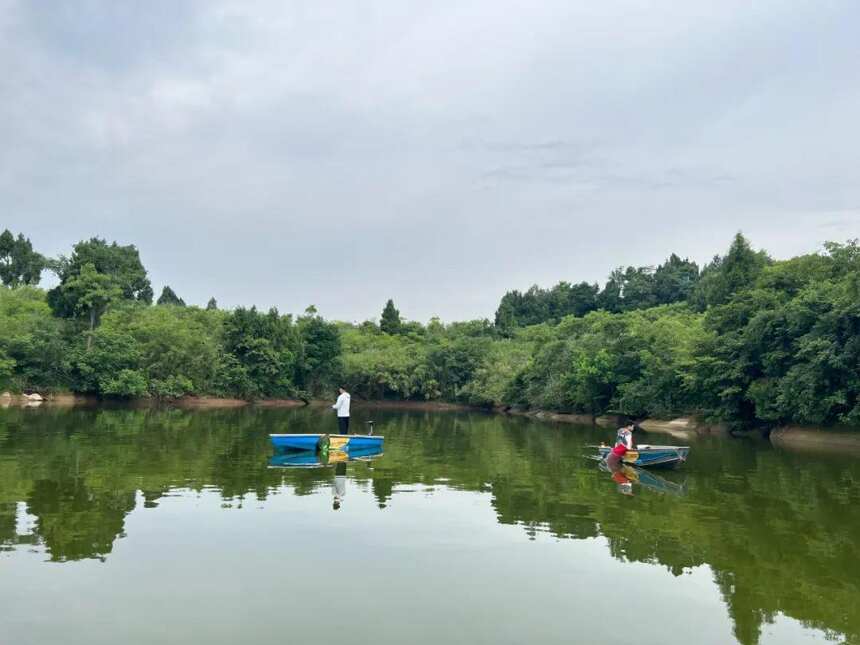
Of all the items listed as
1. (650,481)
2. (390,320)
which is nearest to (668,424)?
(650,481)

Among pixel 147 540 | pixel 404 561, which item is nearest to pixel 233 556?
pixel 147 540

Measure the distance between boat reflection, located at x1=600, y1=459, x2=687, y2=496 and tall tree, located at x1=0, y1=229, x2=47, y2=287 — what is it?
218ft

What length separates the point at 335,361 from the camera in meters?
62.3

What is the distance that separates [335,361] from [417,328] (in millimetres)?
17415

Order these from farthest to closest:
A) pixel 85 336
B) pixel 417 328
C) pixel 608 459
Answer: pixel 417 328, pixel 85 336, pixel 608 459

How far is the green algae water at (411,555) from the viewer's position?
6445mm

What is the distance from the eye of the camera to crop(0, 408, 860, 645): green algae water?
21.1ft

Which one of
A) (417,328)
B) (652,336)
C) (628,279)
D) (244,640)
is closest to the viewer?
(244,640)

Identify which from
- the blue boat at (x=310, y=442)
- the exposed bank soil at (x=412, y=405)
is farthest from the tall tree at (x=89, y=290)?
the blue boat at (x=310, y=442)

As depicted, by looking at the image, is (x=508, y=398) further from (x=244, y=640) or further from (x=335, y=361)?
(x=244, y=640)

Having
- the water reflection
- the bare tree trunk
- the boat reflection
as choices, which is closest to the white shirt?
the water reflection

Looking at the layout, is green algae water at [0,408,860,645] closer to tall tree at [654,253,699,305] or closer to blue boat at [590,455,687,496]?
blue boat at [590,455,687,496]

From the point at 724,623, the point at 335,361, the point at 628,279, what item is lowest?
the point at 724,623

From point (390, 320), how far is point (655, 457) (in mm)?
61817
